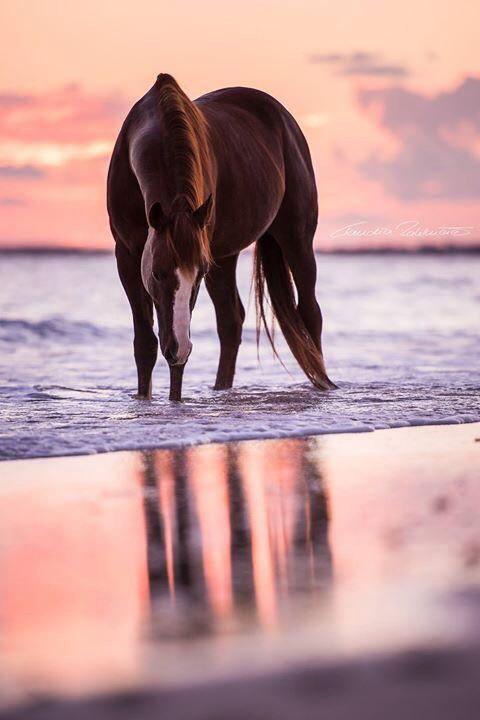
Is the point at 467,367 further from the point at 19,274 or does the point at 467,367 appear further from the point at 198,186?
the point at 19,274

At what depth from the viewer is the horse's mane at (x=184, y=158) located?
4.09m

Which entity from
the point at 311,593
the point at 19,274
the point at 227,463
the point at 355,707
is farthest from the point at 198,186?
the point at 19,274

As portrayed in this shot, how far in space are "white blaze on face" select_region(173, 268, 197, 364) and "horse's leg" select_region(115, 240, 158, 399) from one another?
0.74 meters


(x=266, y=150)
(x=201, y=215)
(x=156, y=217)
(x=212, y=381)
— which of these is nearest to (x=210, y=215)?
(x=201, y=215)

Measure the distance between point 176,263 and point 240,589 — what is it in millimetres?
2290

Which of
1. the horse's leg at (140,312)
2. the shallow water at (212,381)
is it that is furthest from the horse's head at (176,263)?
the horse's leg at (140,312)

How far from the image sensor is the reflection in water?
184 cm

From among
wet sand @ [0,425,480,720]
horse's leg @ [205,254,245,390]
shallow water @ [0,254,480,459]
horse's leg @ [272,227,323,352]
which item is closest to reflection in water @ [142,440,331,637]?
wet sand @ [0,425,480,720]

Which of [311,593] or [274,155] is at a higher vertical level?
[274,155]

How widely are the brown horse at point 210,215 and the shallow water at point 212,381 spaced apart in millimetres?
303

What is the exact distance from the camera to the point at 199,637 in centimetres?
167

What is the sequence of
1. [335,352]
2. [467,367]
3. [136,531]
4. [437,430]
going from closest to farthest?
[136,531]
[437,430]
[467,367]
[335,352]

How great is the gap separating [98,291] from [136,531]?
1865cm

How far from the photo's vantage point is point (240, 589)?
1929 mm
